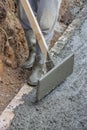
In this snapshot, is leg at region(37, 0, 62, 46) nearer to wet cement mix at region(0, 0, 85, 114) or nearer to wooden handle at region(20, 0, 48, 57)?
wooden handle at region(20, 0, 48, 57)

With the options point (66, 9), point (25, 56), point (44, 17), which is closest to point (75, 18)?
point (66, 9)

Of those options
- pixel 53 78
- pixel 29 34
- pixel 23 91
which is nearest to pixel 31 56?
pixel 29 34

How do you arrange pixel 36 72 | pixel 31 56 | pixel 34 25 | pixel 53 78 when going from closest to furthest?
pixel 34 25, pixel 53 78, pixel 36 72, pixel 31 56

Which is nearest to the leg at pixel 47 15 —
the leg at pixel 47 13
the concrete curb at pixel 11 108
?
the leg at pixel 47 13

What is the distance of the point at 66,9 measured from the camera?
6863 millimetres

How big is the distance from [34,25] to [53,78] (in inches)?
25.5

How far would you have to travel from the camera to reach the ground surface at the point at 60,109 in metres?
4.00

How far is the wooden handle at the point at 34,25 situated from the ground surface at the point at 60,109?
1.82 ft

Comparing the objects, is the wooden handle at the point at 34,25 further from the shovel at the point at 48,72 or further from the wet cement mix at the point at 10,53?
the wet cement mix at the point at 10,53

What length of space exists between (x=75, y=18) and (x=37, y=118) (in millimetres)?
2887

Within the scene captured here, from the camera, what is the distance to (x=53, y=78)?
430cm

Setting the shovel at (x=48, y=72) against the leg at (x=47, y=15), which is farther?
the leg at (x=47, y=15)

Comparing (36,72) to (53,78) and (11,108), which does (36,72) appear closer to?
(53,78)

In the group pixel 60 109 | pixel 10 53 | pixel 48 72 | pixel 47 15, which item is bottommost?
pixel 60 109
